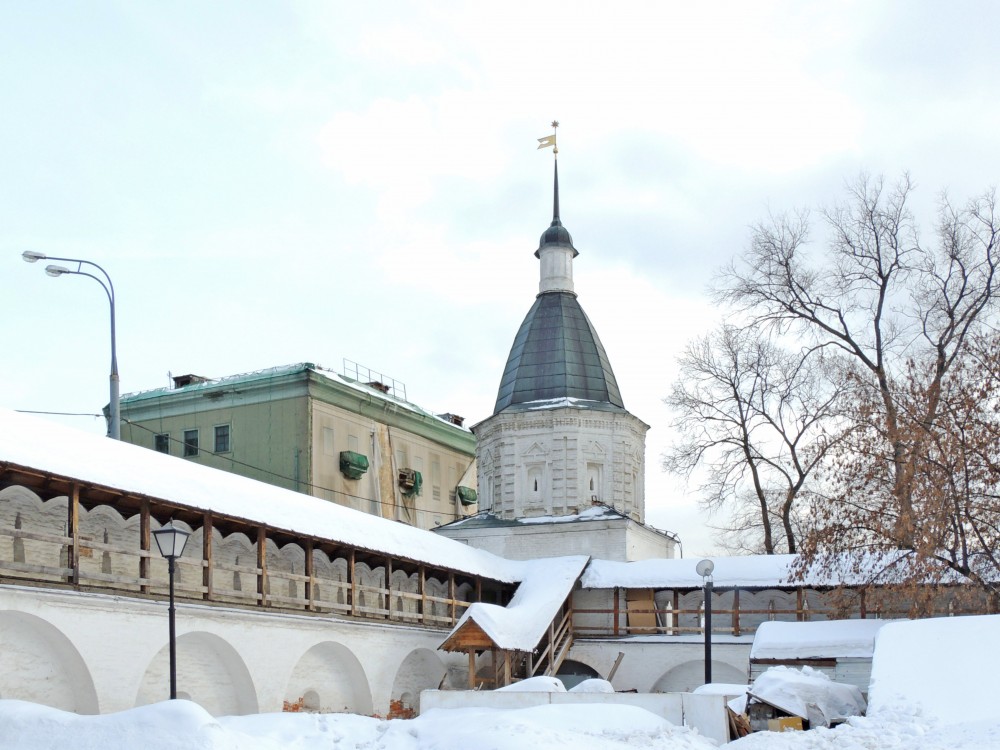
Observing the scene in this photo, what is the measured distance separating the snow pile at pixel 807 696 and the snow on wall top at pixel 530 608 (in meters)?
7.86

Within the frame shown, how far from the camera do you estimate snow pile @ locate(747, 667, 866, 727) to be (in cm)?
1595

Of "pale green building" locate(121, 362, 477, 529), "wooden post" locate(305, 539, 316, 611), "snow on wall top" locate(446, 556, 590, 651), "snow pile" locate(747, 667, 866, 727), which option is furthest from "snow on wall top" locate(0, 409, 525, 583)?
"pale green building" locate(121, 362, 477, 529)

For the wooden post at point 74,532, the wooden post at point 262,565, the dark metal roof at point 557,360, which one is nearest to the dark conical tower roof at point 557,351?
the dark metal roof at point 557,360

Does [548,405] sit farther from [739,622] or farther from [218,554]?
[218,554]

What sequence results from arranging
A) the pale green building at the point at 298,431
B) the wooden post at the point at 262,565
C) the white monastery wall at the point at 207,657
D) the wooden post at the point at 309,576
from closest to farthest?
the white monastery wall at the point at 207,657 < the wooden post at the point at 262,565 < the wooden post at the point at 309,576 < the pale green building at the point at 298,431

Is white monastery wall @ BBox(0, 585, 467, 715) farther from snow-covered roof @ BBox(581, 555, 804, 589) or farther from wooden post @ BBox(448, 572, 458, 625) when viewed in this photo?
snow-covered roof @ BBox(581, 555, 804, 589)

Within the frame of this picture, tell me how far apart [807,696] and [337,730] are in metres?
7.32

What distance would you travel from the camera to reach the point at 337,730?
39.0 feet

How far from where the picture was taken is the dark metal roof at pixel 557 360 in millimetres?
34656

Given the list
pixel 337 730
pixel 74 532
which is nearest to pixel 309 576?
pixel 74 532

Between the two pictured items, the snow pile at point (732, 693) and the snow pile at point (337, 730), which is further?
the snow pile at point (732, 693)

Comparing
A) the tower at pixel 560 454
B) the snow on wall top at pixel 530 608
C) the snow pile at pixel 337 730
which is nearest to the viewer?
the snow pile at pixel 337 730

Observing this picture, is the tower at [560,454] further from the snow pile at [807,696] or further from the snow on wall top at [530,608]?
the snow pile at [807,696]

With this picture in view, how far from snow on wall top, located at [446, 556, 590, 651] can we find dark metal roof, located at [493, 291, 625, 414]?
229 inches
